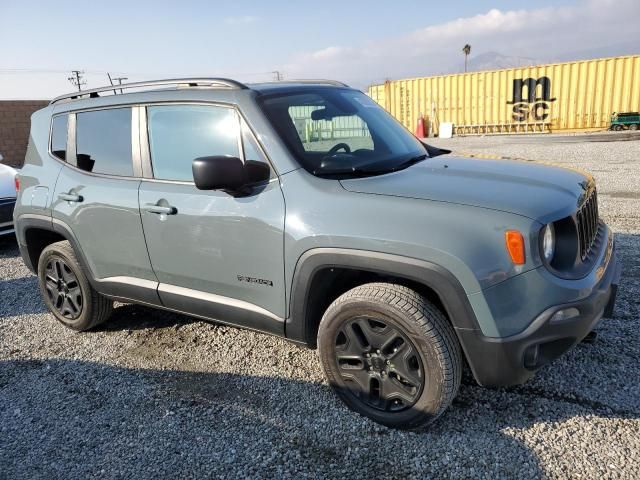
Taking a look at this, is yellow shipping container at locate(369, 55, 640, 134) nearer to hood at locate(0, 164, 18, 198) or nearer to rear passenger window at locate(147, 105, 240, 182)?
hood at locate(0, 164, 18, 198)

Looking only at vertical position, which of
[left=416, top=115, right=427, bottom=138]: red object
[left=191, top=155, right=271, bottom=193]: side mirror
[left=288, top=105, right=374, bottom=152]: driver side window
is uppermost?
[left=288, top=105, right=374, bottom=152]: driver side window

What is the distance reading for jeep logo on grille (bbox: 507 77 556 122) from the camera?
23203 millimetres

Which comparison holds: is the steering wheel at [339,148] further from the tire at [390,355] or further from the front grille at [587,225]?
the front grille at [587,225]

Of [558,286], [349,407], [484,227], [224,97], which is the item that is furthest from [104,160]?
[558,286]

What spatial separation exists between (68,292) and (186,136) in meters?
1.90

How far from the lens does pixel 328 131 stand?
3316mm

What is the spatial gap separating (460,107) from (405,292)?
25.0 metres

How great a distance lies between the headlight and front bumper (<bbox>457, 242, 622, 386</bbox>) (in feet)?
0.77

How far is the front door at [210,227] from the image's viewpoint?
9.27ft

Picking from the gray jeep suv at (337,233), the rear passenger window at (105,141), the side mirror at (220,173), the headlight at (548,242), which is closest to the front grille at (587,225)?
the gray jeep suv at (337,233)

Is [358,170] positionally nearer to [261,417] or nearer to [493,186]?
[493,186]

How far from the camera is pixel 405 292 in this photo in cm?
252

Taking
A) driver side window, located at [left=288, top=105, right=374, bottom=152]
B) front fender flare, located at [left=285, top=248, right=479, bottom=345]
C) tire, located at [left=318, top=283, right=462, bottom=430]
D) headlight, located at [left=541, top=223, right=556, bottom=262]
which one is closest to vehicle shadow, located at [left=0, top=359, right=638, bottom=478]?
tire, located at [left=318, top=283, right=462, bottom=430]

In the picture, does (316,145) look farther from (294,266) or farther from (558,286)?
(558,286)
